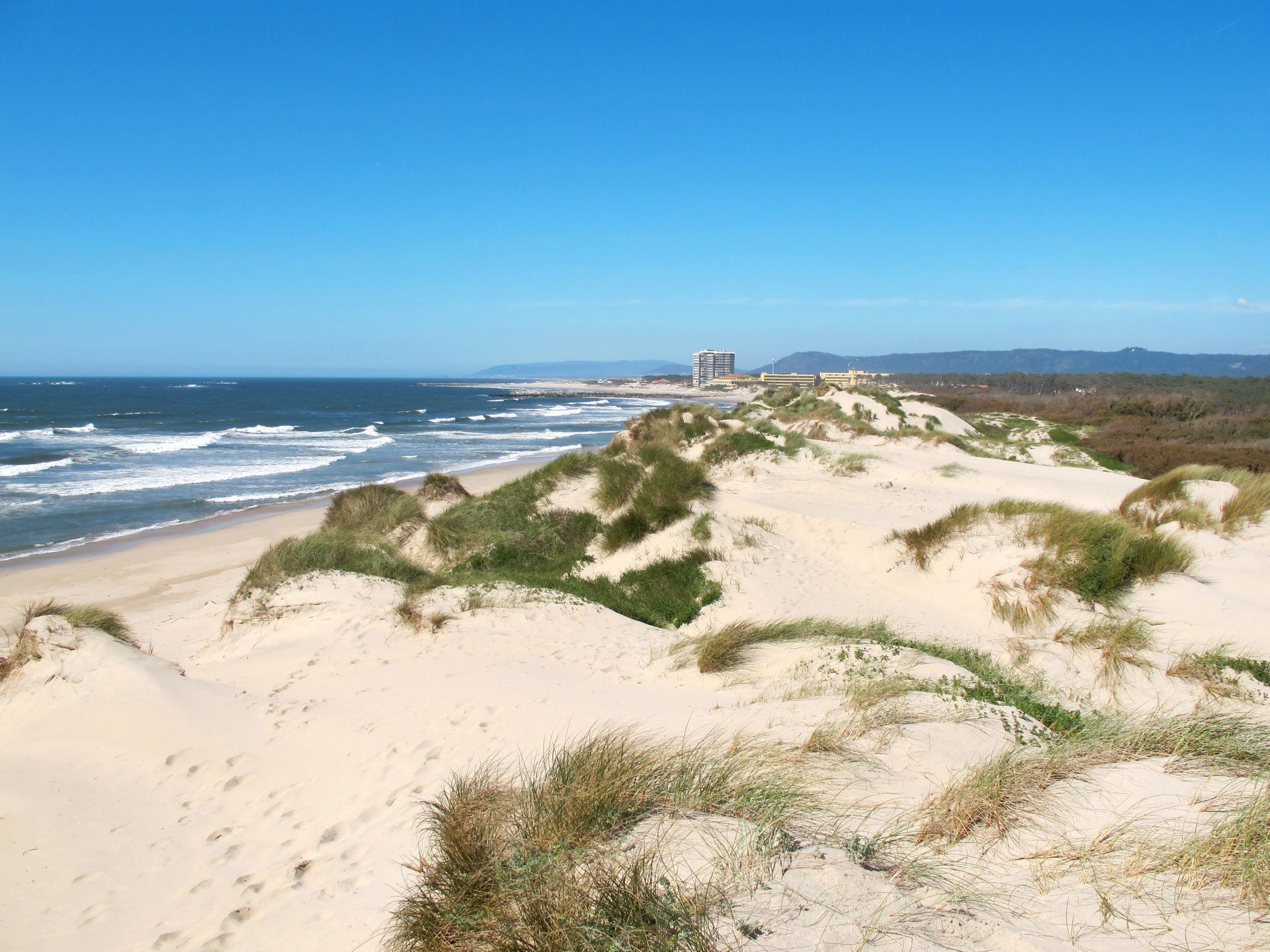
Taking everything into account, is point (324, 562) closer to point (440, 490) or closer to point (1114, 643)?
point (440, 490)

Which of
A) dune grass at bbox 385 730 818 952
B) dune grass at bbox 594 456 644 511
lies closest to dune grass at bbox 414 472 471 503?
dune grass at bbox 594 456 644 511

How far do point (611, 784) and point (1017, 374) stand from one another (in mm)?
88646

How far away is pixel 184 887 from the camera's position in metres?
3.82

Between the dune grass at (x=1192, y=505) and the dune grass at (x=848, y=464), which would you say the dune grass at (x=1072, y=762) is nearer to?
the dune grass at (x=1192, y=505)

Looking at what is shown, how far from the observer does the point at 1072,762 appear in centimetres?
364

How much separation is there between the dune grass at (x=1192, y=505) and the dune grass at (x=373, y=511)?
12.4 meters

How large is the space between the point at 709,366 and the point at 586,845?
170606 millimetres

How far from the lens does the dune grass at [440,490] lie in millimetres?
14547

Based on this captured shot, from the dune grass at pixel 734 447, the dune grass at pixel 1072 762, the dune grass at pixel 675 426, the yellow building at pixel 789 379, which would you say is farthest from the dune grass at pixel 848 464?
the yellow building at pixel 789 379

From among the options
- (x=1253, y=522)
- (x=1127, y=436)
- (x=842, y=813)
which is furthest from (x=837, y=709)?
(x=1127, y=436)

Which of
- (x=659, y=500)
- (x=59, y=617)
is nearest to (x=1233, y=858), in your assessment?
(x=659, y=500)

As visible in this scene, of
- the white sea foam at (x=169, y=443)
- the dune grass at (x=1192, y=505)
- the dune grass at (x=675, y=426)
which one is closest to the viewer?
the dune grass at (x=1192, y=505)

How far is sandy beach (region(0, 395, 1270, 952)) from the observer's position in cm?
279

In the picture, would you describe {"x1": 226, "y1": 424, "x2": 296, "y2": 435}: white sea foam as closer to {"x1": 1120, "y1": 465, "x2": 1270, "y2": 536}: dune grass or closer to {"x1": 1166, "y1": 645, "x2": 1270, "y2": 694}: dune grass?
{"x1": 1120, "y1": 465, "x2": 1270, "y2": 536}: dune grass
